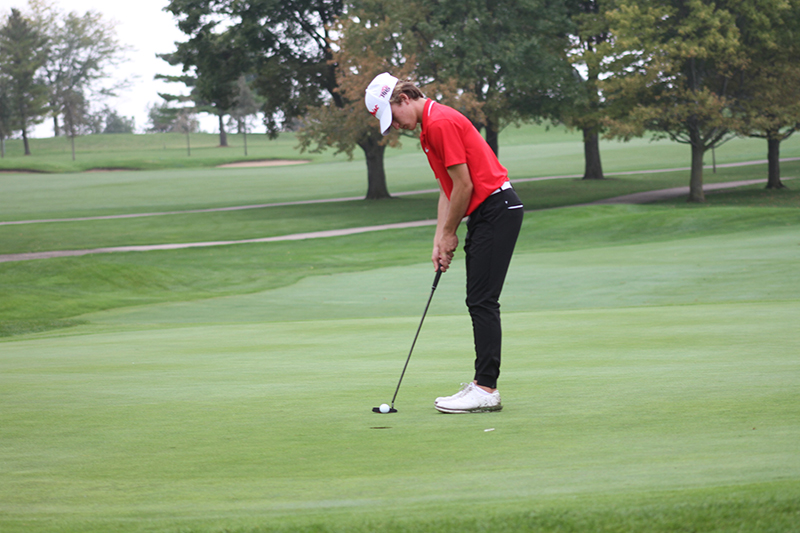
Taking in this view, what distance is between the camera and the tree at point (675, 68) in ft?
106

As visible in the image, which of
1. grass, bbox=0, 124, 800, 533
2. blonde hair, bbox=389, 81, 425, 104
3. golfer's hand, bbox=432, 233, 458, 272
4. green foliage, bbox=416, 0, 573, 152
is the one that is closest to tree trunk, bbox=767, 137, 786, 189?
green foliage, bbox=416, 0, 573, 152

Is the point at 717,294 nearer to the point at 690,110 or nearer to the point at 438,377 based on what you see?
the point at 438,377

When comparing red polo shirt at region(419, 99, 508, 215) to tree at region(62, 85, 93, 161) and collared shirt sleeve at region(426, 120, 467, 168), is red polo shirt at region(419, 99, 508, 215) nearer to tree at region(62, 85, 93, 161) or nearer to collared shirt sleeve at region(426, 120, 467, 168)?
collared shirt sleeve at region(426, 120, 467, 168)

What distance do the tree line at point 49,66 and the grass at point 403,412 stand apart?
8318cm

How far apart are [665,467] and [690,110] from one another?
3236cm

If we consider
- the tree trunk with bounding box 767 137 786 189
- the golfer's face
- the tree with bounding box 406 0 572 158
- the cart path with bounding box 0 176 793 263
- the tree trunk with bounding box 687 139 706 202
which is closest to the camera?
the golfer's face

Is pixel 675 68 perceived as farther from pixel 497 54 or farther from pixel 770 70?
pixel 497 54

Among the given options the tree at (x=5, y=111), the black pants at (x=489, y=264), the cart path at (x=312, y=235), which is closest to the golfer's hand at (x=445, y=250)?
the black pants at (x=489, y=264)

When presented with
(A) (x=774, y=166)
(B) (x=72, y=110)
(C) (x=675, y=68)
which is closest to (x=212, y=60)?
(C) (x=675, y=68)

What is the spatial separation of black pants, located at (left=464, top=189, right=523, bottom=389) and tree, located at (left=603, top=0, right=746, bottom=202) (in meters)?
29.3

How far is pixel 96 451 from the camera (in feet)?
13.7

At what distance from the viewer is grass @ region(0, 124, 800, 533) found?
2.95 m

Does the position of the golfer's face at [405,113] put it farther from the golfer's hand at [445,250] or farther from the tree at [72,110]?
the tree at [72,110]

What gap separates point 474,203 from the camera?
511cm
